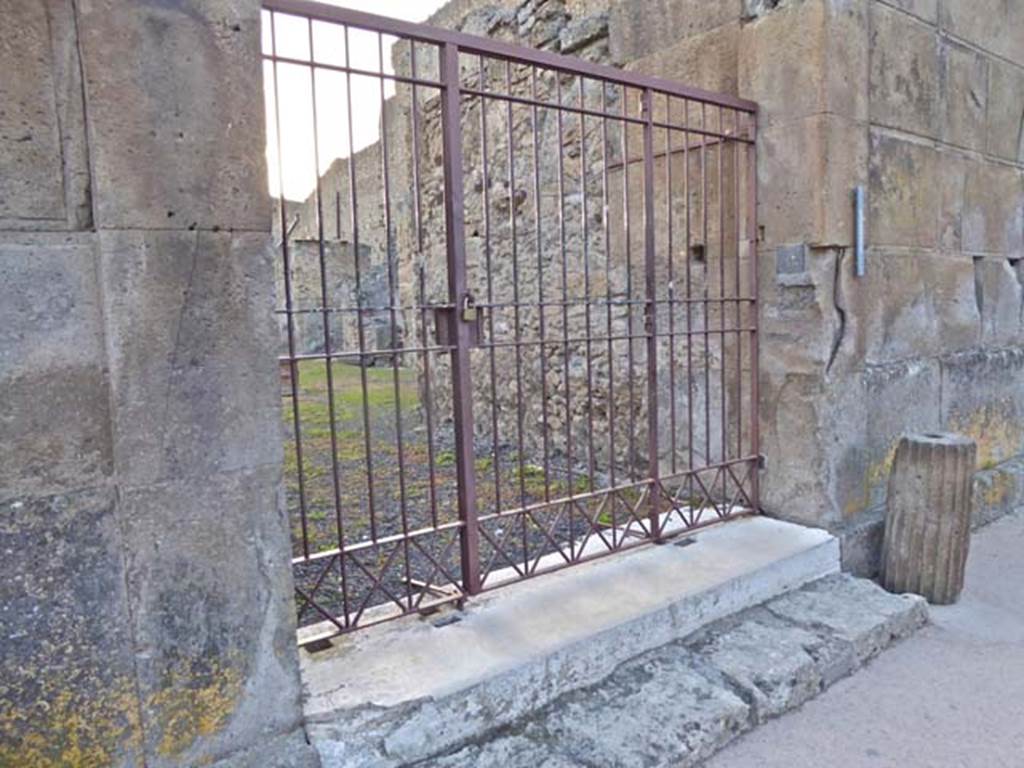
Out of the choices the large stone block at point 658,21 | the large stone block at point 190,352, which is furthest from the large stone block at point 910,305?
the large stone block at point 190,352

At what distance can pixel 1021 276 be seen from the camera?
487 cm

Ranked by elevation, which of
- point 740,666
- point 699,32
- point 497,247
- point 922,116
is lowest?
point 740,666

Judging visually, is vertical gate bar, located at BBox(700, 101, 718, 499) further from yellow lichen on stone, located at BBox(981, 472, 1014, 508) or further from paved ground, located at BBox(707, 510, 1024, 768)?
yellow lichen on stone, located at BBox(981, 472, 1014, 508)

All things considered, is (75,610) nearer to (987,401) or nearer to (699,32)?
(699,32)

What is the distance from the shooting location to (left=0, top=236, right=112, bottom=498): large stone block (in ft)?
5.13

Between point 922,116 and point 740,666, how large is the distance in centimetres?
301

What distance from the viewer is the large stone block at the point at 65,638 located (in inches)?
61.7

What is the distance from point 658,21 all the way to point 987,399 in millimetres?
2986

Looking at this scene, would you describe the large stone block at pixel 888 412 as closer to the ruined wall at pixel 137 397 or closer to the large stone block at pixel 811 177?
the large stone block at pixel 811 177

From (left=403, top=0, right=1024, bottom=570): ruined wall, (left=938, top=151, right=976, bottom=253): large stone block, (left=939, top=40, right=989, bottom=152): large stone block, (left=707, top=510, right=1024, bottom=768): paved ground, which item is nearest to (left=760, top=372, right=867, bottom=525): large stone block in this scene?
(left=403, top=0, right=1024, bottom=570): ruined wall

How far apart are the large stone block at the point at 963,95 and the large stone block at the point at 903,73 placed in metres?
0.10

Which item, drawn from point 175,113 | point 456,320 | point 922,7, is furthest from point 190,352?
point 922,7

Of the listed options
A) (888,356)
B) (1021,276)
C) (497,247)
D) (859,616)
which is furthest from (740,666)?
(497,247)

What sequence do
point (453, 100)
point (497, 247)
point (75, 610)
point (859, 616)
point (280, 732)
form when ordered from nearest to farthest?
point (75, 610) → point (280, 732) → point (453, 100) → point (859, 616) → point (497, 247)
